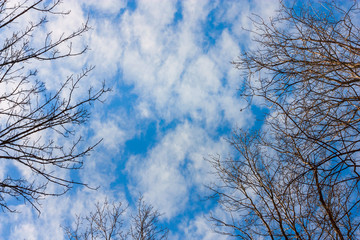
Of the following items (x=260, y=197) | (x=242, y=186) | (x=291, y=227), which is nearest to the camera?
(x=291, y=227)

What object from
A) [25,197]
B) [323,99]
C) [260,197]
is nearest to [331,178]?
[323,99]

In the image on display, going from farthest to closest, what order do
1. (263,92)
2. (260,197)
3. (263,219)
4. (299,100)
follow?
(260,197), (263,219), (263,92), (299,100)

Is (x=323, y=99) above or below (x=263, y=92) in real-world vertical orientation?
below

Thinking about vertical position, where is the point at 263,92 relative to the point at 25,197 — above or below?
above

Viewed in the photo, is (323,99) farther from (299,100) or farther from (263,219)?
(263,219)

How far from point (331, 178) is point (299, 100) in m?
1.02

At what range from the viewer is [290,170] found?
3428 millimetres

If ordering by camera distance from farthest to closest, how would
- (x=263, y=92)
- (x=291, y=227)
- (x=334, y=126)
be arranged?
(x=291, y=227), (x=263, y=92), (x=334, y=126)

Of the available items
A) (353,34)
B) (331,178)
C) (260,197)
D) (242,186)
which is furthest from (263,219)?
(353,34)

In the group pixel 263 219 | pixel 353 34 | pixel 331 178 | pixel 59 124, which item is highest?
pixel 353 34

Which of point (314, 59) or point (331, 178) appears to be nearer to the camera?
point (331, 178)

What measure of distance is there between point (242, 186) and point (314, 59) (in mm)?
3714

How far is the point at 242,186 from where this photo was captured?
5930mm

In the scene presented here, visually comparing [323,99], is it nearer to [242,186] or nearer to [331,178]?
[331,178]
